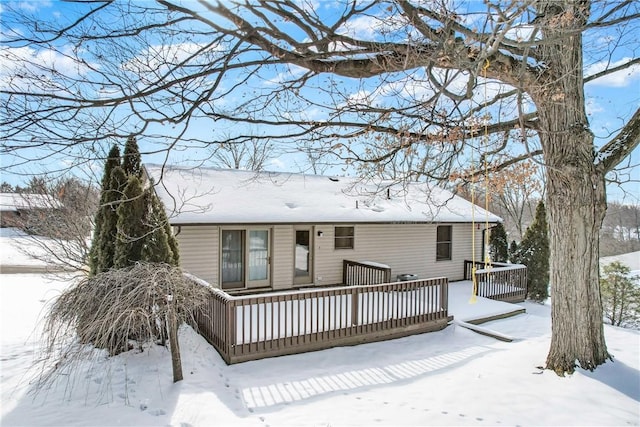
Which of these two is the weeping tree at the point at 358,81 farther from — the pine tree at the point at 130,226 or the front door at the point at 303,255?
the front door at the point at 303,255

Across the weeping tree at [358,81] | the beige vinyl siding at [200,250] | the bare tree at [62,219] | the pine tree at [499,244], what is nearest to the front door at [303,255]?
the beige vinyl siding at [200,250]

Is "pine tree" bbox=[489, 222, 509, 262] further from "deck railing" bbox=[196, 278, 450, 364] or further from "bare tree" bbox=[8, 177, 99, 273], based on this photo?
"bare tree" bbox=[8, 177, 99, 273]

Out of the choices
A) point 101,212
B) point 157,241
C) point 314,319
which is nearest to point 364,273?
point 314,319

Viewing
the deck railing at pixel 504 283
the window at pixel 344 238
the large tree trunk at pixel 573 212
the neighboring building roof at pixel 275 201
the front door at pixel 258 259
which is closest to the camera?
the large tree trunk at pixel 573 212

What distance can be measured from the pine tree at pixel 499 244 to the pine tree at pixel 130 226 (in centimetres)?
1280

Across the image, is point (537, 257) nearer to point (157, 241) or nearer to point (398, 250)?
point (398, 250)

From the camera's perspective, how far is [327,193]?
12.5 metres

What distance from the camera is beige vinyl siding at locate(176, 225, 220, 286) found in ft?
30.9

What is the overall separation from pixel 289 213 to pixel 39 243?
778 centimetres

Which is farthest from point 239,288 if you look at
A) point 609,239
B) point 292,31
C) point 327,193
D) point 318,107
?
point 609,239

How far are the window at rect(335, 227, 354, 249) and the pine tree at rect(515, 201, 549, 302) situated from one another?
6.86 metres

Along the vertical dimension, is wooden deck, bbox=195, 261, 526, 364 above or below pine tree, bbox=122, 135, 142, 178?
below

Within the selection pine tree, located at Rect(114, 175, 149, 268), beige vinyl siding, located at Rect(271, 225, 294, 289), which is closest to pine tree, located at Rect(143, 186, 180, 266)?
pine tree, located at Rect(114, 175, 149, 268)

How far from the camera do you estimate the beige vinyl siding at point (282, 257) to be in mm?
10648
